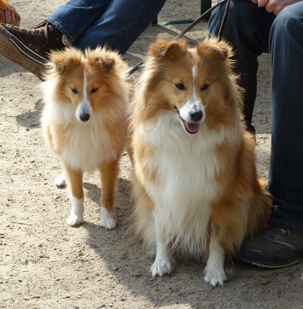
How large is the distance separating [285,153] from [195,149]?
0.61 m

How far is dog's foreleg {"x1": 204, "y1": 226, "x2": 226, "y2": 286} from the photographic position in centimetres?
268

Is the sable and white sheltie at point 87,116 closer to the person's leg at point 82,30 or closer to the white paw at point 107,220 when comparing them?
the white paw at point 107,220

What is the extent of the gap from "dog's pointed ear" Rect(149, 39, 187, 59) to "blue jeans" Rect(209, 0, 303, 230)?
60 centimetres

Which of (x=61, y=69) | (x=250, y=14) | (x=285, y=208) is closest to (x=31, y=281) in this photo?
(x=61, y=69)

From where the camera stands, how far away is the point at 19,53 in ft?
14.4

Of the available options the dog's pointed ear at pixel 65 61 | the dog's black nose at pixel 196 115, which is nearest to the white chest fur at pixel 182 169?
the dog's black nose at pixel 196 115

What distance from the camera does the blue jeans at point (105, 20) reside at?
3.98 meters

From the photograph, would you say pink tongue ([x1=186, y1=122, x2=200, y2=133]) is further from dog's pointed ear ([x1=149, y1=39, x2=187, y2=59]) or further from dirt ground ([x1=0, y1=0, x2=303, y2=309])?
dirt ground ([x1=0, y1=0, x2=303, y2=309])

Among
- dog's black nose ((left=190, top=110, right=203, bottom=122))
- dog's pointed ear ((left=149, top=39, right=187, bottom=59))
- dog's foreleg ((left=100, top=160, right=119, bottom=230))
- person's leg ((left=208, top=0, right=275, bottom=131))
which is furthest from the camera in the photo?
dog's foreleg ((left=100, top=160, right=119, bottom=230))

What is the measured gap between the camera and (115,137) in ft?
10.6

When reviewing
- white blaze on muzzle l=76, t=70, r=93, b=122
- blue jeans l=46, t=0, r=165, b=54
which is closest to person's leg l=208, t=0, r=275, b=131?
blue jeans l=46, t=0, r=165, b=54

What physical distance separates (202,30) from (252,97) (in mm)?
4083

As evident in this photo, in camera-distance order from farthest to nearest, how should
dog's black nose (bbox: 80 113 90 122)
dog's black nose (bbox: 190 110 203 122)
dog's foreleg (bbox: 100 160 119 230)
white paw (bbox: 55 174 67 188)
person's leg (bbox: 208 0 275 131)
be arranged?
white paw (bbox: 55 174 67 188) → dog's foreleg (bbox: 100 160 119 230) → person's leg (bbox: 208 0 275 131) → dog's black nose (bbox: 80 113 90 122) → dog's black nose (bbox: 190 110 203 122)

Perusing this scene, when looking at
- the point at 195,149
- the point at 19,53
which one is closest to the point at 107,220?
the point at 195,149
